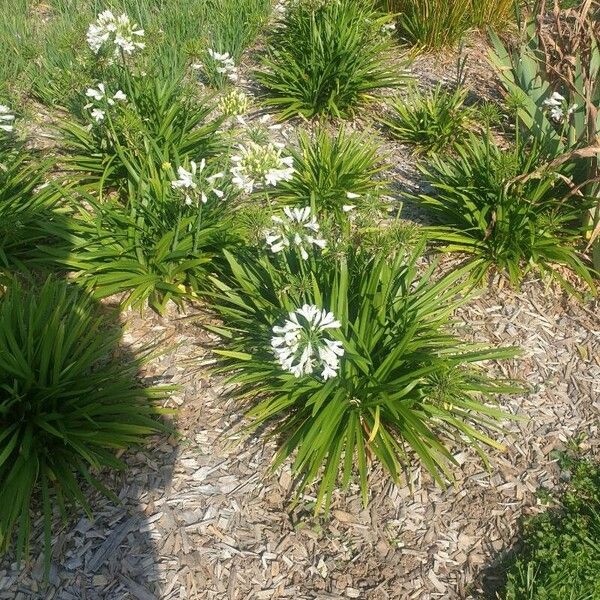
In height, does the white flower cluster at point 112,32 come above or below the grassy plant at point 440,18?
above

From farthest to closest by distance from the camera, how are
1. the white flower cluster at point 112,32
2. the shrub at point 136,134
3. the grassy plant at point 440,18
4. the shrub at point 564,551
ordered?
the grassy plant at point 440,18, the shrub at point 136,134, the white flower cluster at point 112,32, the shrub at point 564,551

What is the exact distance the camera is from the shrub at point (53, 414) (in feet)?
8.44

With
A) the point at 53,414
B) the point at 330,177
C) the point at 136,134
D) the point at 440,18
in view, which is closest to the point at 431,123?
the point at 330,177

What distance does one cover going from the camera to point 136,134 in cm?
386

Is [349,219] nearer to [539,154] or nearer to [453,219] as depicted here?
[453,219]

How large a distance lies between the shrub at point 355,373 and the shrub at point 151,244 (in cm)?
33

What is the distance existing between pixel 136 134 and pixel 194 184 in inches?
38.9

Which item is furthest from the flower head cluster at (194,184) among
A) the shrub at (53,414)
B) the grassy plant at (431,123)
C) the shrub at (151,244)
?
the grassy plant at (431,123)

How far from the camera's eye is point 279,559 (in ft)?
8.65

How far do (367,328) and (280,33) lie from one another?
3.70m

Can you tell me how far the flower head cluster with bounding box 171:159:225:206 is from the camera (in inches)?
122

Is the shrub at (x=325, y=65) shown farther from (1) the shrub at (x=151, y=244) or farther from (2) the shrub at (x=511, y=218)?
(1) the shrub at (x=151, y=244)

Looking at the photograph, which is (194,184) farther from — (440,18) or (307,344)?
(440,18)

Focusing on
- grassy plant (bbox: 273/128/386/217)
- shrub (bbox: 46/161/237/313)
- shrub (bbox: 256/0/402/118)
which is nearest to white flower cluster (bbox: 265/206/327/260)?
shrub (bbox: 46/161/237/313)
